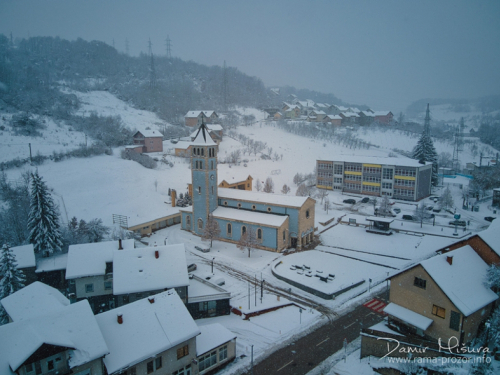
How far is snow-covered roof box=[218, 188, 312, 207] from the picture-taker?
124 ft

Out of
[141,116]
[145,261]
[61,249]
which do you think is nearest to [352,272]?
[145,261]

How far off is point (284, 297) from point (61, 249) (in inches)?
869

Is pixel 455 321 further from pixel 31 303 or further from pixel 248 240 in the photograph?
pixel 31 303

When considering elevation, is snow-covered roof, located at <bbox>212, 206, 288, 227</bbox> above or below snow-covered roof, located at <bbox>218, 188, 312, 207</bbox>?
below

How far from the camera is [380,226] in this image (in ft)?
139

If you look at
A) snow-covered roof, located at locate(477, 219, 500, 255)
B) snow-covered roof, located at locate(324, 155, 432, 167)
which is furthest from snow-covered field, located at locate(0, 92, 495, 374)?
snow-covered roof, located at locate(477, 219, 500, 255)

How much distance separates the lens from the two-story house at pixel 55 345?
1448 cm

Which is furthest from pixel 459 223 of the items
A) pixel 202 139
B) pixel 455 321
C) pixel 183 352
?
pixel 183 352

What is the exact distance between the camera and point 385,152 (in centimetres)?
8456

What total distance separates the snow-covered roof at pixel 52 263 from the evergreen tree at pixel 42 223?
84 centimetres

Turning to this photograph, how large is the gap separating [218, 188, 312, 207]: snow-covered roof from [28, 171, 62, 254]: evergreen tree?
18009mm

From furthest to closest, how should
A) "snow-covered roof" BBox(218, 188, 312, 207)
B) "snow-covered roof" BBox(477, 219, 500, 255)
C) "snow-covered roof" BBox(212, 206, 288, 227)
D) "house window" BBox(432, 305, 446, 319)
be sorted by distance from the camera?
"snow-covered roof" BBox(218, 188, 312, 207) → "snow-covered roof" BBox(212, 206, 288, 227) → "snow-covered roof" BBox(477, 219, 500, 255) → "house window" BBox(432, 305, 446, 319)

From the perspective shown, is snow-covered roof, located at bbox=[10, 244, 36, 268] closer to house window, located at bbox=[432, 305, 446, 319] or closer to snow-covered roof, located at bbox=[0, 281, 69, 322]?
snow-covered roof, located at bbox=[0, 281, 69, 322]

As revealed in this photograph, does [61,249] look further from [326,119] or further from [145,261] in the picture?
[326,119]
